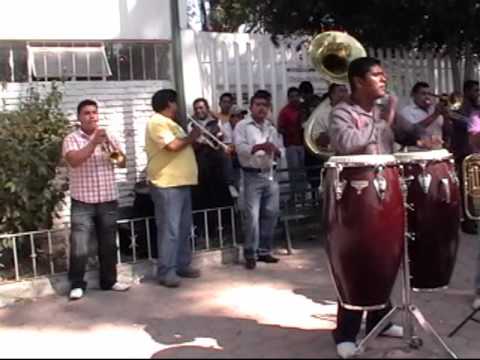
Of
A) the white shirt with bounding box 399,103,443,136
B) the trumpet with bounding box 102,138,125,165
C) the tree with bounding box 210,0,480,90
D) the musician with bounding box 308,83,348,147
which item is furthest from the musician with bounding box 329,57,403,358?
the tree with bounding box 210,0,480,90

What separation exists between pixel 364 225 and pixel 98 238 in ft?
9.06

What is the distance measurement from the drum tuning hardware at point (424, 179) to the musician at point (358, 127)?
0.70 ft

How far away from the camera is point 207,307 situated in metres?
5.80

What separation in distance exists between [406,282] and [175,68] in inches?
192

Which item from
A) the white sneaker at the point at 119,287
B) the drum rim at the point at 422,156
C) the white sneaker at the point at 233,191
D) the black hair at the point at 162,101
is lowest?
the white sneaker at the point at 119,287

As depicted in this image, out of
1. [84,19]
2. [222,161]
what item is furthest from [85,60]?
[222,161]

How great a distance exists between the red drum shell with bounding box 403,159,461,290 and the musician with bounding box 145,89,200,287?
241cm

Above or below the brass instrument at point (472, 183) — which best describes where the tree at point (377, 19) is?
above

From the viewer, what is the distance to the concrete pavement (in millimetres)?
4766

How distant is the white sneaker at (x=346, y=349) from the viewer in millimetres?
4332

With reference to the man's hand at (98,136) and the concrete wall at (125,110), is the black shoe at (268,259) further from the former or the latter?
the man's hand at (98,136)

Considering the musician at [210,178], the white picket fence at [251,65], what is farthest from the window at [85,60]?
the musician at [210,178]

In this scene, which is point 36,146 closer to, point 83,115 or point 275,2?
point 83,115

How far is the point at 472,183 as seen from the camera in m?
5.08
